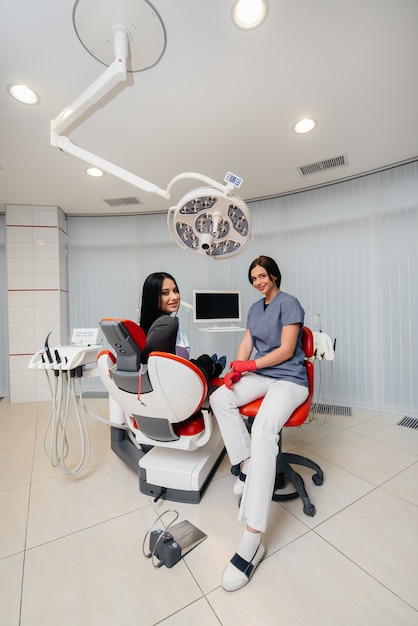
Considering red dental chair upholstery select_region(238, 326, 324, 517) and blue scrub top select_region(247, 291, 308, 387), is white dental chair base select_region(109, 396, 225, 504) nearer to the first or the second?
red dental chair upholstery select_region(238, 326, 324, 517)

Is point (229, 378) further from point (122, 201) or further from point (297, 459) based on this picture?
point (122, 201)

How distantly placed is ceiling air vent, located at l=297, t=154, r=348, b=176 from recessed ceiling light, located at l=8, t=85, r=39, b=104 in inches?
84.0

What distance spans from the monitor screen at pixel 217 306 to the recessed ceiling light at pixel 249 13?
6.95 feet

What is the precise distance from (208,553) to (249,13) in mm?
2383

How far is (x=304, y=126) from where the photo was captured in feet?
6.55

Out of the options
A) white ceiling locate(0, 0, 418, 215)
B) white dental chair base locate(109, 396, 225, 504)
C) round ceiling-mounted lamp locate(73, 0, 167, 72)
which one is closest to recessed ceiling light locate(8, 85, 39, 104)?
white ceiling locate(0, 0, 418, 215)

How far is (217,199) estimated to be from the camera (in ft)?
3.83

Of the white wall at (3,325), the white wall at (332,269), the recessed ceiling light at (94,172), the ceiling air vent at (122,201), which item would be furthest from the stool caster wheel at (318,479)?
the white wall at (3,325)

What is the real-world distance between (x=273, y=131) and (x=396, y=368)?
94.3 inches

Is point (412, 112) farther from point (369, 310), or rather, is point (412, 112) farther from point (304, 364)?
point (304, 364)

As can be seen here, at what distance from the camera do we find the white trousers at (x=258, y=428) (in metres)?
1.10

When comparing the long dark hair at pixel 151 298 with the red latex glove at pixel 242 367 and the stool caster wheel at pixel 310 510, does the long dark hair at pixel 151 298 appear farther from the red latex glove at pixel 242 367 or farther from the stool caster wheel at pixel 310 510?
the stool caster wheel at pixel 310 510

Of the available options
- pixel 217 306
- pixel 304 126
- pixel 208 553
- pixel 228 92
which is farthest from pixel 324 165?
pixel 208 553

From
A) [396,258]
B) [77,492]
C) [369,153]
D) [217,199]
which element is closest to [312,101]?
[369,153]
